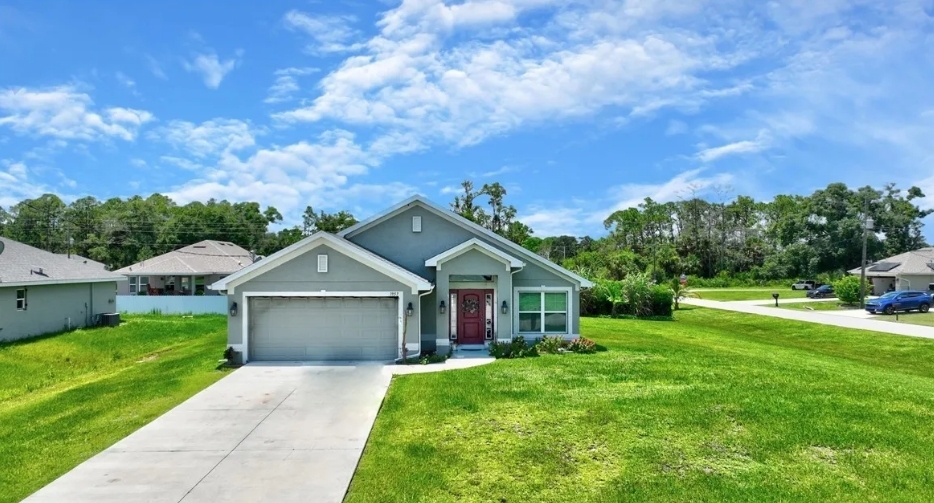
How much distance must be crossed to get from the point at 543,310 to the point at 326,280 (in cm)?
722

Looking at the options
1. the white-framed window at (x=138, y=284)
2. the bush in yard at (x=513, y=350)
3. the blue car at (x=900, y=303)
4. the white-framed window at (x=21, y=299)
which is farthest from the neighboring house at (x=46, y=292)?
the blue car at (x=900, y=303)

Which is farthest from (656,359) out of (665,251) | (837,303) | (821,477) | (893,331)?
(665,251)

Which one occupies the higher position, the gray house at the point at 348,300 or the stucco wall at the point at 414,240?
the stucco wall at the point at 414,240

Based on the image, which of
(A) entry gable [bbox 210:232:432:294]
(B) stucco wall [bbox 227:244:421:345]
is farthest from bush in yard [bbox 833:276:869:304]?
(B) stucco wall [bbox 227:244:421:345]

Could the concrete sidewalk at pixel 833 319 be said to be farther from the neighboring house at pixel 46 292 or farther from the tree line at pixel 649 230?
the neighboring house at pixel 46 292

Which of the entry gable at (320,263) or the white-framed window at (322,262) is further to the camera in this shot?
the white-framed window at (322,262)

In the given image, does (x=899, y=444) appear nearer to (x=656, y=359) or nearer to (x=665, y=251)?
(x=656, y=359)

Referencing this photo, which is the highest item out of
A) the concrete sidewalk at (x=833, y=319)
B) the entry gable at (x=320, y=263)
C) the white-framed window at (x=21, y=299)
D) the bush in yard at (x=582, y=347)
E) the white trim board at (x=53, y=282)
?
the entry gable at (x=320, y=263)

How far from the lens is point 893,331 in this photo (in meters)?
24.2

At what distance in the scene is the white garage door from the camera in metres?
16.0

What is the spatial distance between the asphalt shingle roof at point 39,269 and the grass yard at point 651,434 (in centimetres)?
1934

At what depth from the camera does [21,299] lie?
23.1 metres

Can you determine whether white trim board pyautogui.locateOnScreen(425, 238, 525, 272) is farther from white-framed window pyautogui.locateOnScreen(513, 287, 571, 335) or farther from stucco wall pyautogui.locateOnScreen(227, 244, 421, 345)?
white-framed window pyautogui.locateOnScreen(513, 287, 571, 335)

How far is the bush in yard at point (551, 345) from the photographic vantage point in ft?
55.8
